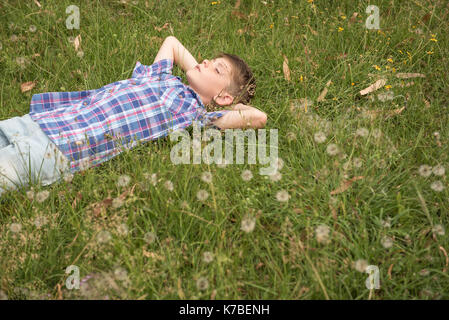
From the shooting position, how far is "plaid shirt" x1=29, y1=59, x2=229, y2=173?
8.02ft

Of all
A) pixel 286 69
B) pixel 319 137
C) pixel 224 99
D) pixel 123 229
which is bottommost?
pixel 123 229

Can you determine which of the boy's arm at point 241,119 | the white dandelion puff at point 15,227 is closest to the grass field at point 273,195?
the white dandelion puff at point 15,227

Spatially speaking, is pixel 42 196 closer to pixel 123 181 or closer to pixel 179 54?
pixel 123 181

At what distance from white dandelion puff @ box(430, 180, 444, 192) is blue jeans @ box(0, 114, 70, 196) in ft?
6.64

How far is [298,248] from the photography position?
184 centimetres

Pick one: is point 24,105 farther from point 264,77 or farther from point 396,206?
point 396,206

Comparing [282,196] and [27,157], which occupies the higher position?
[27,157]

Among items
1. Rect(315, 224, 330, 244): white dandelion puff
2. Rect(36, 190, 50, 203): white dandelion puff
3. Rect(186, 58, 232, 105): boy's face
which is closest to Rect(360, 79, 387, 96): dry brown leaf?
Rect(186, 58, 232, 105): boy's face

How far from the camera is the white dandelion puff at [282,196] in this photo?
2.04 m

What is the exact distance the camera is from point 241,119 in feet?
8.76

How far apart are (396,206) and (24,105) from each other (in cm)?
264

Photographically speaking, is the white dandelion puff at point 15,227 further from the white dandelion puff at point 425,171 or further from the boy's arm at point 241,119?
the white dandelion puff at point 425,171

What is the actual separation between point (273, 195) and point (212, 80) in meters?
1.13

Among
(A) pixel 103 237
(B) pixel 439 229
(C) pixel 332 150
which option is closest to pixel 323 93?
(C) pixel 332 150
